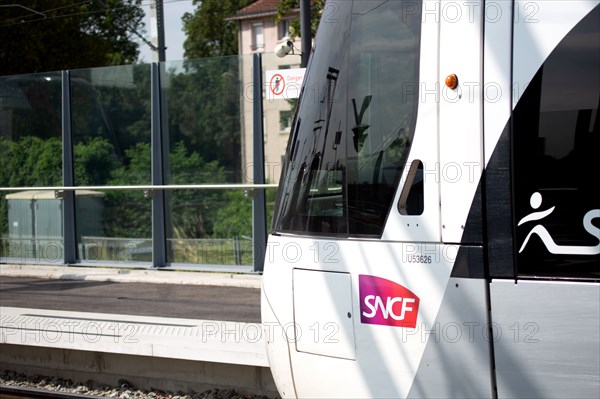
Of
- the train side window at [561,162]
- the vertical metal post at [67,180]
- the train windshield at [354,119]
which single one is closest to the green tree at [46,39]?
the vertical metal post at [67,180]

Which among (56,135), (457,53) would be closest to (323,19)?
(457,53)

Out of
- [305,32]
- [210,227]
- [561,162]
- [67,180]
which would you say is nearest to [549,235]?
[561,162]

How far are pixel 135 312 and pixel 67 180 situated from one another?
16.0 ft

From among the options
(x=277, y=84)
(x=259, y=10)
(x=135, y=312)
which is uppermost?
(x=259, y=10)

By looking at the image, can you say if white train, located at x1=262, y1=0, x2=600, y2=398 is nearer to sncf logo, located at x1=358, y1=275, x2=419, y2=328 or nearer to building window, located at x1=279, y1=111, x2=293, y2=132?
sncf logo, located at x1=358, y1=275, x2=419, y2=328

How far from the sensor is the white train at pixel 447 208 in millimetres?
3654

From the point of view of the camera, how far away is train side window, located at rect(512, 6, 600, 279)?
A: 11.9 ft

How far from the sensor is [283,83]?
1165cm

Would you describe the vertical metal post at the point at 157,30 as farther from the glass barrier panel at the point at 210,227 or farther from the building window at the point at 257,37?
the building window at the point at 257,37

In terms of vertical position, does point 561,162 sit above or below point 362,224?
above

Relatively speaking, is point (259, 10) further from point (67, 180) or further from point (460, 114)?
point (460, 114)

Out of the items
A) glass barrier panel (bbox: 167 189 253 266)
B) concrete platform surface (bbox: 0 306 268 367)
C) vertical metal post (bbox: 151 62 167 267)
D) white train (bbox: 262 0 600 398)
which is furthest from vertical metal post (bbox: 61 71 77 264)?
white train (bbox: 262 0 600 398)

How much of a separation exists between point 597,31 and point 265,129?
8.91m

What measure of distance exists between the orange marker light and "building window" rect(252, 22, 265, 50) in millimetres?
52322
